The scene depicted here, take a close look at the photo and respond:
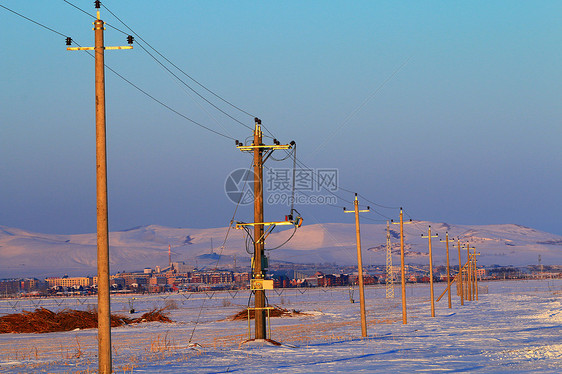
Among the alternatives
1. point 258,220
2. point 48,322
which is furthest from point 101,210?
point 48,322

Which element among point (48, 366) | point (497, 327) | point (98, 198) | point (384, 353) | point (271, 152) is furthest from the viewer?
point (497, 327)

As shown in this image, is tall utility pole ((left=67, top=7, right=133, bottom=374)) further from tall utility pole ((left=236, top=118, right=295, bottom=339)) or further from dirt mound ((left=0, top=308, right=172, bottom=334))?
dirt mound ((left=0, top=308, right=172, bottom=334))

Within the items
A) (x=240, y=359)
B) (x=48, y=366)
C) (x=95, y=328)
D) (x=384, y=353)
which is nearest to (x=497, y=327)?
(x=384, y=353)

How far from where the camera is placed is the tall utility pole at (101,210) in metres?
20.2

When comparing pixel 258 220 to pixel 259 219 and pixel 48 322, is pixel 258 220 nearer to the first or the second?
pixel 259 219

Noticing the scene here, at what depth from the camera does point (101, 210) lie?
20328mm

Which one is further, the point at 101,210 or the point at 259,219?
the point at 259,219

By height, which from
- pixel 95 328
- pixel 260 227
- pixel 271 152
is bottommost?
pixel 95 328

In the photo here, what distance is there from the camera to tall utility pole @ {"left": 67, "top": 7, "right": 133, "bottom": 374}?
20.2 meters

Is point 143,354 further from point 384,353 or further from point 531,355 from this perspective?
point 531,355

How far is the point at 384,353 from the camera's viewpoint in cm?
3309

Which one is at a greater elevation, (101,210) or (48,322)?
(101,210)

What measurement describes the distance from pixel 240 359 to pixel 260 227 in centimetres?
782

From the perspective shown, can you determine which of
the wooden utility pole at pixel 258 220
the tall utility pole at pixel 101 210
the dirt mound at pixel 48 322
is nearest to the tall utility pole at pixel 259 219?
the wooden utility pole at pixel 258 220
